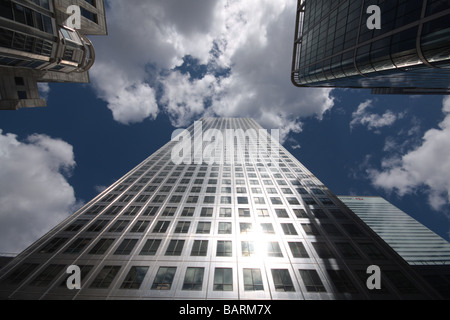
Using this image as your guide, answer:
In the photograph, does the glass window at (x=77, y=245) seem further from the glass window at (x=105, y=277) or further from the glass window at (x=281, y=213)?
the glass window at (x=281, y=213)

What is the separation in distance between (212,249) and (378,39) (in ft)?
117

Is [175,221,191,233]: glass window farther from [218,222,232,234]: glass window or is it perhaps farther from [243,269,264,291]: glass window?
[243,269,264,291]: glass window

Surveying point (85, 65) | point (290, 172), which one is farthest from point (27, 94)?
point (290, 172)

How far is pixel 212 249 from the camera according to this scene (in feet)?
76.4

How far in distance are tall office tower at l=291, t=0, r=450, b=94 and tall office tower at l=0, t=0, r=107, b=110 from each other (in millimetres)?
39640

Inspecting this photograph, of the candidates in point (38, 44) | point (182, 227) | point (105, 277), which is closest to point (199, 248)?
point (182, 227)

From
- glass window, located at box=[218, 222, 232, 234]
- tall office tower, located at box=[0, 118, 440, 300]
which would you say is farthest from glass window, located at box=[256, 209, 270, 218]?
glass window, located at box=[218, 222, 232, 234]

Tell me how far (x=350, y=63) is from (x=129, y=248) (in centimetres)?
4375

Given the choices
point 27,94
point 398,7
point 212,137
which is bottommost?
point 212,137

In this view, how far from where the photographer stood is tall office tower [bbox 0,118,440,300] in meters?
18.3

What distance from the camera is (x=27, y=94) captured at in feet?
76.1

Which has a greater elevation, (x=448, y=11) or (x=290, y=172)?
(x=448, y=11)

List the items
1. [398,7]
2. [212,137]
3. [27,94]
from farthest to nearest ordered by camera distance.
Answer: [212,137], [27,94], [398,7]
